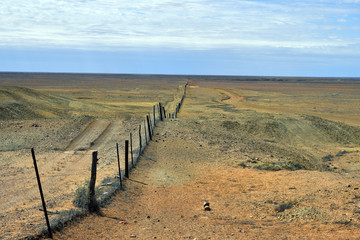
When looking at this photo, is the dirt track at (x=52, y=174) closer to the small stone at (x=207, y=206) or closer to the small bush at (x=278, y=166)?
the small stone at (x=207, y=206)

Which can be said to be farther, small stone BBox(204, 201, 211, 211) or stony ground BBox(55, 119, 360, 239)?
small stone BBox(204, 201, 211, 211)

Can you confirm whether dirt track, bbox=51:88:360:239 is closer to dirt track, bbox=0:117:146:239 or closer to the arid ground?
the arid ground

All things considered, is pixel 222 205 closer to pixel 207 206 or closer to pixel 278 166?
pixel 207 206

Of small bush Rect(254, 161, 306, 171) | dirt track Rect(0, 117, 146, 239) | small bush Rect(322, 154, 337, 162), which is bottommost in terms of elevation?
small bush Rect(322, 154, 337, 162)

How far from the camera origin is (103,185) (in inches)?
543

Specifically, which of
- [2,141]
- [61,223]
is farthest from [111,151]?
[61,223]

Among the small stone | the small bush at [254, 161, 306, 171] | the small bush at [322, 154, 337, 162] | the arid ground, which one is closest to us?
the arid ground

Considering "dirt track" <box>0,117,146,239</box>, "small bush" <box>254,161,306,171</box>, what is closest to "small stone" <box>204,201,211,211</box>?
"dirt track" <box>0,117,146,239</box>

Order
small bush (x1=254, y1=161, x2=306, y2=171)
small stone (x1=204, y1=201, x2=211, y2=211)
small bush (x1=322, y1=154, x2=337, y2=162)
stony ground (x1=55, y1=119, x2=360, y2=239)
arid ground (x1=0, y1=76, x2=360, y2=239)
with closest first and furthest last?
stony ground (x1=55, y1=119, x2=360, y2=239), arid ground (x1=0, y1=76, x2=360, y2=239), small stone (x1=204, y1=201, x2=211, y2=211), small bush (x1=254, y1=161, x2=306, y2=171), small bush (x1=322, y1=154, x2=337, y2=162)

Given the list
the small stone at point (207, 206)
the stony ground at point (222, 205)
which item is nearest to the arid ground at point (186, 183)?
the stony ground at point (222, 205)

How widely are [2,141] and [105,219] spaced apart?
53.2 feet

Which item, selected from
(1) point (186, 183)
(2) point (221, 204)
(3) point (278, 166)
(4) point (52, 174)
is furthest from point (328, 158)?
(4) point (52, 174)

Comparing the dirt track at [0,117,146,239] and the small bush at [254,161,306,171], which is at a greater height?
the dirt track at [0,117,146,239]

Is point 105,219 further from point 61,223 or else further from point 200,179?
point 200,179
